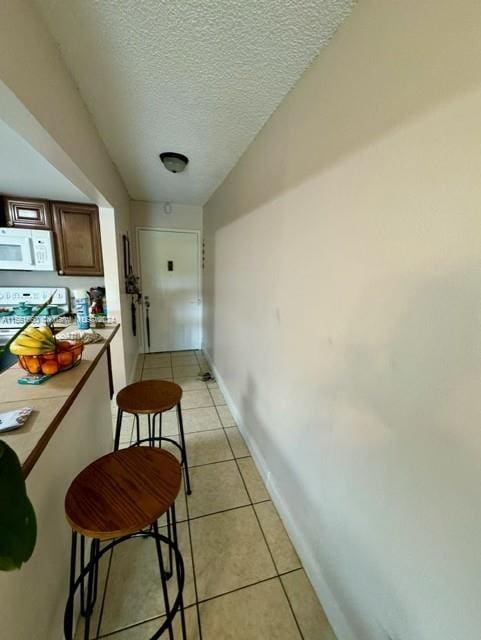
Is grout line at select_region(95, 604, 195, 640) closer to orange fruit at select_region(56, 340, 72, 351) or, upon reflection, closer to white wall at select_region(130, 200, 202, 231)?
orange fruit at select_region(56, 340, 72, 351)

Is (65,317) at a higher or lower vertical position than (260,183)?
lower

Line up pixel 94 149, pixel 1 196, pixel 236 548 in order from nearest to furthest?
pixel 236 548
pixel 94 149
pixel 1 196

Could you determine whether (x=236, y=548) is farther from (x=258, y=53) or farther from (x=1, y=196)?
(x=1, y=196)

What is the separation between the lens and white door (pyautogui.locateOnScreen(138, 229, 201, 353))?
375cm

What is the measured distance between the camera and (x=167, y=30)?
0.98 meters

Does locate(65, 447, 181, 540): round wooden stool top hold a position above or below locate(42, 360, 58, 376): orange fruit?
below

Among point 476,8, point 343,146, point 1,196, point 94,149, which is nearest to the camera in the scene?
point 476,8

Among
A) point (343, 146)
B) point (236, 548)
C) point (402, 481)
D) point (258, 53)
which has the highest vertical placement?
point (258, 53)

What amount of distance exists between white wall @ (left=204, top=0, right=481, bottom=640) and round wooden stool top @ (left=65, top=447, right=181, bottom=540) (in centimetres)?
67

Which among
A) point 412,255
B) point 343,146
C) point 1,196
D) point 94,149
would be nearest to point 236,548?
point 412,255

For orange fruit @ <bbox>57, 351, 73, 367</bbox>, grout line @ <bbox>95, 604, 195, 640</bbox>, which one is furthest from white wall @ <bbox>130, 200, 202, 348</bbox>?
grout line @ <bbox>95, 604, 195, 640</bbox>

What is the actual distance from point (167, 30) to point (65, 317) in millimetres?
2970

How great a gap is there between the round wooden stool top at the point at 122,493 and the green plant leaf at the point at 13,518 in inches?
17.8

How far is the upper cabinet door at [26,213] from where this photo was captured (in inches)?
106
